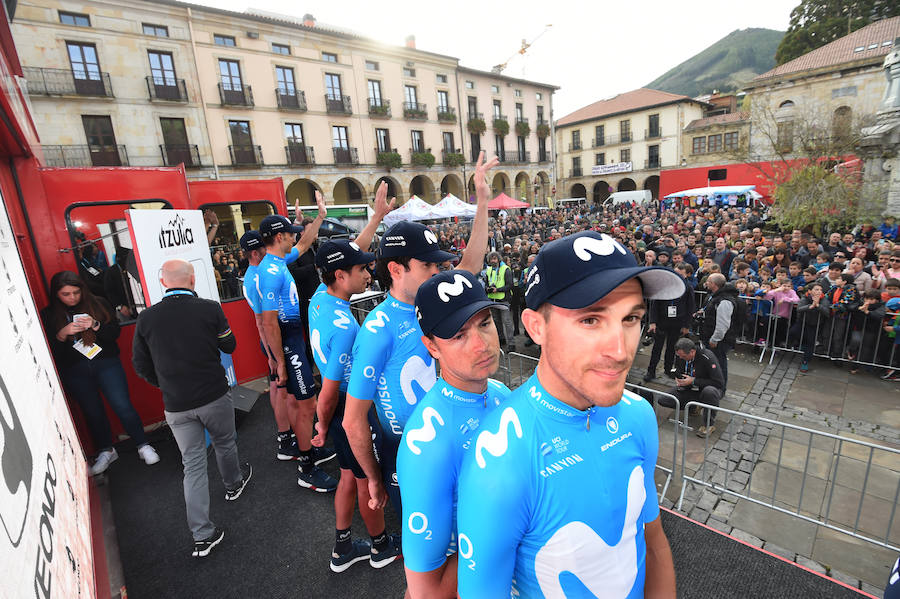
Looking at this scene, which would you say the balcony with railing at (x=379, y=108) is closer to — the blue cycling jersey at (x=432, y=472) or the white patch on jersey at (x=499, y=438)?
the blue cycling jersey at (x=432, y=472)

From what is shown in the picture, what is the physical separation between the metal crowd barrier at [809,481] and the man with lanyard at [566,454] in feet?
9.45

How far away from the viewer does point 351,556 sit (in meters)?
3.21

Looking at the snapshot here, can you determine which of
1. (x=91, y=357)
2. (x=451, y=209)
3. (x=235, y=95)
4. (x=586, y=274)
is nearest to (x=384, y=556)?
(x=586, y=274)

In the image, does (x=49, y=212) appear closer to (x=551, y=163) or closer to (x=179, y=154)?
(x=179, y=154)

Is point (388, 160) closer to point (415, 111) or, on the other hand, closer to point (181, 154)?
point (415, 111)

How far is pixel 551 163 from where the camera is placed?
147ft

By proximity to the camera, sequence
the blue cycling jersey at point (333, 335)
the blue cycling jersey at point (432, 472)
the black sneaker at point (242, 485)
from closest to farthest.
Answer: the blue cycling jersey at point (432, 472) < the blue cycling jersey at point (333, 335) < the black sneaker at point (242, 485)

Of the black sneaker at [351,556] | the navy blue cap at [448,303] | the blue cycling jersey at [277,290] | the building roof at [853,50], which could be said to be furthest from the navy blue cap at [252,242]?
the building roof at [853,50]

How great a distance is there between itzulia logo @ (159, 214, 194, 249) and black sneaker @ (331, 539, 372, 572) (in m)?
3.68

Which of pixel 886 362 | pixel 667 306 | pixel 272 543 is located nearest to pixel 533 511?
pixel 272 543

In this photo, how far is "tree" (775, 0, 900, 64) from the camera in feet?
127

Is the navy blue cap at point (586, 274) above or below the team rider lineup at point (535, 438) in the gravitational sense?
above

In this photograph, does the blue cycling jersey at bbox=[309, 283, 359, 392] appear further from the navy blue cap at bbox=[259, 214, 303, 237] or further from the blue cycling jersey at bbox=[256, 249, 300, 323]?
the navy blue cap at bbox=[259, 214, 303, 237]

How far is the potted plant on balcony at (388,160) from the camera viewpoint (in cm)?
3045
